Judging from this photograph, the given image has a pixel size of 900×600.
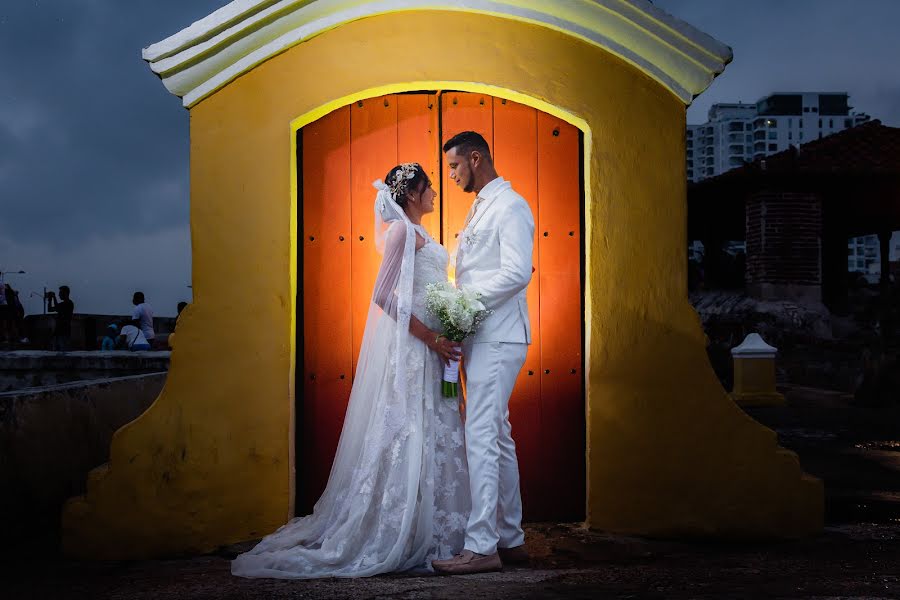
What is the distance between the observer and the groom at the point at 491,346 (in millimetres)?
3926

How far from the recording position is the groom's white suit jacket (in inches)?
157

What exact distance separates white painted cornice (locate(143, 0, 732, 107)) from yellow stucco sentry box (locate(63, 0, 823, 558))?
1 cm

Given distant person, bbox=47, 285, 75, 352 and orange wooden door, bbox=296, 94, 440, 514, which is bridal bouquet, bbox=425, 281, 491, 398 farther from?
distant person, bbox=47, 285, 75, 352

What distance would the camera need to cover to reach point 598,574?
152 inches

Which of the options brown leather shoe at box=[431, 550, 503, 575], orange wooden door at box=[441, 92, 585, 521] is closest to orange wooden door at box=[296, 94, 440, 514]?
orange wooden door at box=[441, 92, 585, 521]

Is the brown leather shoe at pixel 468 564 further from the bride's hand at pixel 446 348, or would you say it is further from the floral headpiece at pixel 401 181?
the floral headpiece at pixel 401 181

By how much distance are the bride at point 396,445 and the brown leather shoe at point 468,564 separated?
5.1 inches

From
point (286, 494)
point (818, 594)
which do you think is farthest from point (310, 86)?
point (818, 594)

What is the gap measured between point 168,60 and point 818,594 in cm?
456

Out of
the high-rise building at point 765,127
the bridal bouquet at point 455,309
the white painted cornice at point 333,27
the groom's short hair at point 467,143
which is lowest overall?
the bridal bouquet at point 455,309

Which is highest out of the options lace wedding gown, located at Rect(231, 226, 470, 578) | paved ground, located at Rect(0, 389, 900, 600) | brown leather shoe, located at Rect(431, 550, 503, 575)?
lace wedding gown, located at Rect(231, 226, 470, 578)

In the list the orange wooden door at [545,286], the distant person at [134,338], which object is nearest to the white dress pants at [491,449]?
the orange wooden door at [545,286]

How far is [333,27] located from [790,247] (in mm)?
15709

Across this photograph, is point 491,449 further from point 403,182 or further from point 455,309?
point 403,182
